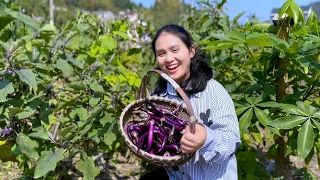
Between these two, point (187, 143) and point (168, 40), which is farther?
point (168, 40)

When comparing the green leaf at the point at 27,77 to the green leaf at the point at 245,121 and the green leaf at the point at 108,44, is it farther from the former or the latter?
the green leaf at the point at 108,44

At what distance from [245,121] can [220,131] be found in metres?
0.25

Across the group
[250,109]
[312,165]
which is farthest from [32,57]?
[312,165]

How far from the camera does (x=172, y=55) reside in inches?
47.3

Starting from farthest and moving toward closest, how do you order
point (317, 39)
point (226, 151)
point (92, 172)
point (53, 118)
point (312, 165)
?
point (312, 165), point (53, 118), point (92, 172), point (317, 39), point (226, 151)

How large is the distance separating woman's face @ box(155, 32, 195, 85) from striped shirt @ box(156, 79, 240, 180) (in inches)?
3.6

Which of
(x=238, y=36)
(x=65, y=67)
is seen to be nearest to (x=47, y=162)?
(x=65, y=67)

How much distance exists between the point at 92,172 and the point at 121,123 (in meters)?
0.40

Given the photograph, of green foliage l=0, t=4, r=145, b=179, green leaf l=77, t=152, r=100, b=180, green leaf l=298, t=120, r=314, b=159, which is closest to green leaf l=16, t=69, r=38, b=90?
green foliage l=0, t=4, r=145, b=179

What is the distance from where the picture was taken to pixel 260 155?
245 centimetres

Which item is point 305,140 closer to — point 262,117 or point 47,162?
point 262,117

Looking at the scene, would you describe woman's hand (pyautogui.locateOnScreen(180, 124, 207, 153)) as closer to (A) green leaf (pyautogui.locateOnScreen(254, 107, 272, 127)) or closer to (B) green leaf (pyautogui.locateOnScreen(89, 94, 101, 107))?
(A) green leaf (pyautogui.locateOnScreen(254, 107, 272, 127))

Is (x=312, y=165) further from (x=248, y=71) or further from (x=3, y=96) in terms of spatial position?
(x=3, y=96)

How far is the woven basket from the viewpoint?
1024mm
